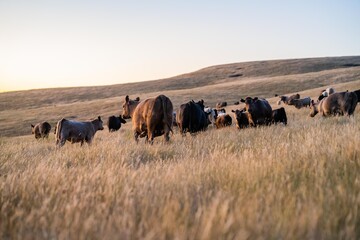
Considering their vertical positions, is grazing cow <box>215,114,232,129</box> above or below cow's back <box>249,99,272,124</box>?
below

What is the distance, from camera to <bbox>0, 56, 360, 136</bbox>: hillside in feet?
199

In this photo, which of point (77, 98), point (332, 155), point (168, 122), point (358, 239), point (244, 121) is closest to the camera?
point (358, 239)

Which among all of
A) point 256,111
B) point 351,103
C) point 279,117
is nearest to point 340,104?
point 351,103

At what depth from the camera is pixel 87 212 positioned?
2.86 meters

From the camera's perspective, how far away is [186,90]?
77.3 meters

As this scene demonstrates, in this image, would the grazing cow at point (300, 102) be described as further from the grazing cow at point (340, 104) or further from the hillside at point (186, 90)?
the grazing cow at point (340, 104)

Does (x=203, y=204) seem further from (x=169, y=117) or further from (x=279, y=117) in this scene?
(x=279, y=117)

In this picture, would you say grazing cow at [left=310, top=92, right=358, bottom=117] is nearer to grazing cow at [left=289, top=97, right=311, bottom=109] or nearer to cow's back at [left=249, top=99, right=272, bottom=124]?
cow's back at [left=249, top=99, right=272, bottom=124]

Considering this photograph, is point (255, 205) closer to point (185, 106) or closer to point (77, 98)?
point (185, 106)

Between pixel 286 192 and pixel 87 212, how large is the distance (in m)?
1.70

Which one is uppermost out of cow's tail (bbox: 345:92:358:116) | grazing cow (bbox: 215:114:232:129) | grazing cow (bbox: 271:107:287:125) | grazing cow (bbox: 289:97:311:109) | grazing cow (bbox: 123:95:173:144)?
grazing cow (bbox: 123:95:173:144)

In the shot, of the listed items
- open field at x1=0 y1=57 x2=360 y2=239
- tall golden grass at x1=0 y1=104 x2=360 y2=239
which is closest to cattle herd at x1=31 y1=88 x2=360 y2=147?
open field at x1=0 y1=57 x2=360 y2=239

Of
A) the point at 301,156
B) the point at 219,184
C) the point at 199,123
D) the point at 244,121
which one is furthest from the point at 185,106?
the point at 219,184

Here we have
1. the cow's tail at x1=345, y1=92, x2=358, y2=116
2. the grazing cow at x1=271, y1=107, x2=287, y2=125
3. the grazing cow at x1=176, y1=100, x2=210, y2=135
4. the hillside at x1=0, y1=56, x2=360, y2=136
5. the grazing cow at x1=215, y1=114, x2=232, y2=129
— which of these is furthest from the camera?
the hillside at x1=0, y1=56, x2=360, y2=136
